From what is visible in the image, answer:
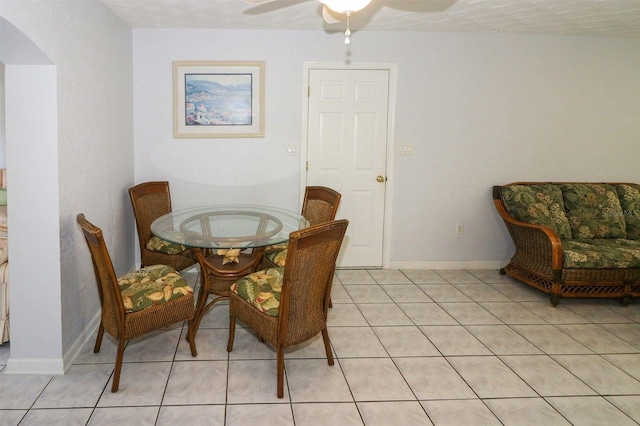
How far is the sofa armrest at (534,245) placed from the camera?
3564 millimetres

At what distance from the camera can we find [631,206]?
4.19m

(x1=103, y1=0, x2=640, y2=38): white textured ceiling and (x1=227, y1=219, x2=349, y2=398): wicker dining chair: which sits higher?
(x1=103, y1=0, x2=640, y2=38): white textured ceiling

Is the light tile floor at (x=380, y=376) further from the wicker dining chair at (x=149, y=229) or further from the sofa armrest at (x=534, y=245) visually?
the wicker dining chair at (x=149, y=229)

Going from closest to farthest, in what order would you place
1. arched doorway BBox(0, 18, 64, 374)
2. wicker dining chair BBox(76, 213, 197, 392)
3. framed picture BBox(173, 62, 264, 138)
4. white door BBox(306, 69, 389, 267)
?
wicker dining chair BBox(76, 213, 197, 392) → arched doorway BBox(0, 18, 64, 374) → framed picture BBox(173, 62, 264, 138) → white door BBox(306, 69, 389, 267)

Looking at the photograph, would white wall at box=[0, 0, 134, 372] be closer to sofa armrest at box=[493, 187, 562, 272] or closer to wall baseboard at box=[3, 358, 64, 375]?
wall baseboard at box=[3, 358, 64, 375]

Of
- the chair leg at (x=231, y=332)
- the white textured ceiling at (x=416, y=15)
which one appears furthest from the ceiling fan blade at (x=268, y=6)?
the chair leg at (x=231, y=332)

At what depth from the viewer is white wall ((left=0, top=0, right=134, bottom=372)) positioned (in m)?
2.30

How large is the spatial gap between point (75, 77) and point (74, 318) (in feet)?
4.56

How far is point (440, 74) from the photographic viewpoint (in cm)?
430

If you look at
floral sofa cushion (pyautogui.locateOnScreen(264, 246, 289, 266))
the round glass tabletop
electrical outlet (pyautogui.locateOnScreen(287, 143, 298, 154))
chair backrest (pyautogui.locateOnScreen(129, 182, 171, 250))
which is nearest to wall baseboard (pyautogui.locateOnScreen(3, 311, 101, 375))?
the round glass tabletop

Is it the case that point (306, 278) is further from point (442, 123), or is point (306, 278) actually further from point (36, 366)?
point (442, 123)

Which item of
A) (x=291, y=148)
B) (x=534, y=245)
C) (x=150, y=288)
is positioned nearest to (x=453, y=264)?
(x=534, y=245)

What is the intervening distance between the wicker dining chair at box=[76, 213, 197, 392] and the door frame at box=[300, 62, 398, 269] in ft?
6.54

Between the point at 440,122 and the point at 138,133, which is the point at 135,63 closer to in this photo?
the point at 138,133
